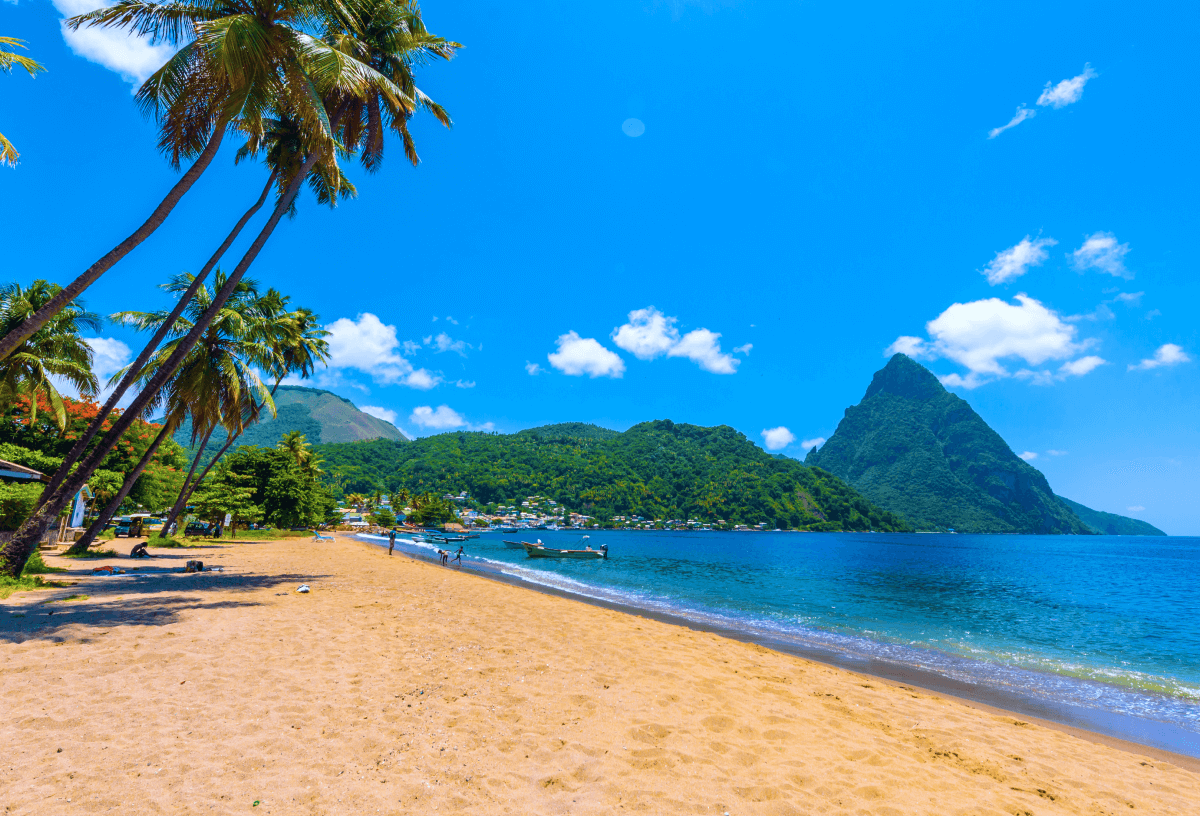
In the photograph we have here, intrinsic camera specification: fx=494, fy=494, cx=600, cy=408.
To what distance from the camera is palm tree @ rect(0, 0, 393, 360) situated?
31.2ft

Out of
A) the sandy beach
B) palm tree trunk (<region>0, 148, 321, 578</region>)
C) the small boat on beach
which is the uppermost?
palm tree trunk (<region>0, 148, 321, 578</region>)

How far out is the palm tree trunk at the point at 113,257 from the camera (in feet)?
29.0

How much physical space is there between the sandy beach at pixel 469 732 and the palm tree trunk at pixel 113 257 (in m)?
4.90

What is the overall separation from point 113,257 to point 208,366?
A: 9529 millimetres

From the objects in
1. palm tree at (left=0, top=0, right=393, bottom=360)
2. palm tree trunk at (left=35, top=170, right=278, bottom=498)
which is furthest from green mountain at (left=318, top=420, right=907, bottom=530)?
palm tree at (left=0, top=0, right=393, bottom=360)

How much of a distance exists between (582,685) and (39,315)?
11437 mm

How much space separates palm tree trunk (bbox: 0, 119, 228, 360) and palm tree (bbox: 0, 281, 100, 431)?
10617 millimetres

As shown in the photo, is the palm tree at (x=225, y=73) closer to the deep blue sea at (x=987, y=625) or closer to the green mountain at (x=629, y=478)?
the deep blue sea at (x=987, y=625)

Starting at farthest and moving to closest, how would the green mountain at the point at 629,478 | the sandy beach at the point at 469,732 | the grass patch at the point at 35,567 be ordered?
1. the green mountain at the point at 629,478
2. the grass patch at the point at 35,567
3. the sandy beach at the point at 469,732

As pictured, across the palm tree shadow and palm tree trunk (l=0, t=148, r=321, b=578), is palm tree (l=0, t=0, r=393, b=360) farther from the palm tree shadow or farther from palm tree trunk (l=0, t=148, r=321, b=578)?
the palm tree shadow

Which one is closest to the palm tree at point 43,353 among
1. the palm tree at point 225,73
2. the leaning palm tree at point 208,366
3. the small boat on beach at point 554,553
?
the leaning palm tree at point 208,366

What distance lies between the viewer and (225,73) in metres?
9.76

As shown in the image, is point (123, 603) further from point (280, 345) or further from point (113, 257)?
point (280, 345)

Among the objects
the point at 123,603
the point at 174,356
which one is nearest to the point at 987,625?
the point at 123,603
